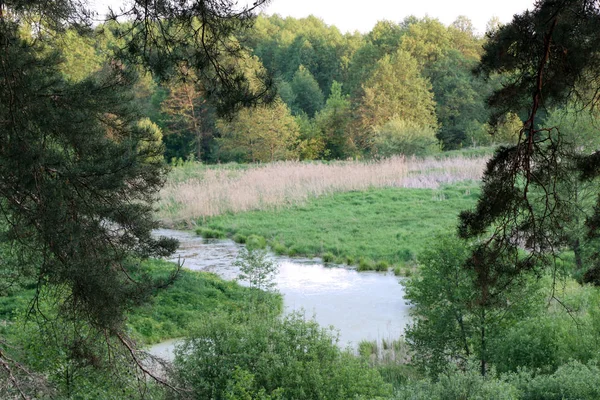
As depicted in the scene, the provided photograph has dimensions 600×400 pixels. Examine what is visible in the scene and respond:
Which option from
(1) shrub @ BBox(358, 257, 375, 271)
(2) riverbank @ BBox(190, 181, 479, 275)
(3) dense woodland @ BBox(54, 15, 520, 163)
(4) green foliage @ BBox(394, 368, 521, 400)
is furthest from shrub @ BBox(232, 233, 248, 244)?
(4) green foliage @ BBox(394, 368, 521, 400)

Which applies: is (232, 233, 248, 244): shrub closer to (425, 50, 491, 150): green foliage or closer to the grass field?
the grass field

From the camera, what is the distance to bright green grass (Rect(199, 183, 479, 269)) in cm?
1396

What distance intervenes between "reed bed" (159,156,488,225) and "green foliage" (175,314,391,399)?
11.4 m

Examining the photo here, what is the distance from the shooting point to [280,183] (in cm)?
2009

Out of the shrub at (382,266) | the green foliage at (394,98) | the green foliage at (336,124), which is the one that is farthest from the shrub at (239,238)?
the green foliage at (336,124)

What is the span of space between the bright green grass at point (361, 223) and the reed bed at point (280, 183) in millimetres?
529

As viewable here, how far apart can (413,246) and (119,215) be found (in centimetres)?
935

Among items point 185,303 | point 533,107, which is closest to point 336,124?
point 185,303

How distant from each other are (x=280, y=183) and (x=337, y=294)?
9349 millimetres

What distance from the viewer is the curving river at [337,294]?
9250 mm

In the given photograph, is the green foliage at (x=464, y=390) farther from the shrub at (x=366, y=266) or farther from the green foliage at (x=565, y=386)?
the shrub at (x=366, y=266)

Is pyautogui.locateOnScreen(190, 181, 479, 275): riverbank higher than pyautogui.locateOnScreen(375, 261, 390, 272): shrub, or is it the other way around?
pyautogui.locateOnScreen(190, 181, 479, 275): riverbank

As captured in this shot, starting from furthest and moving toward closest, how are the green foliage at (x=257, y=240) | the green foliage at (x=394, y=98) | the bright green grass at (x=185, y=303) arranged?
the green foliage at (x=394, y=98) < the green foliage at (x=257, y=240) < the bright green grass at (x=185, y=303)

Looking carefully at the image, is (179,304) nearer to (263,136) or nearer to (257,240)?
(257,240)
